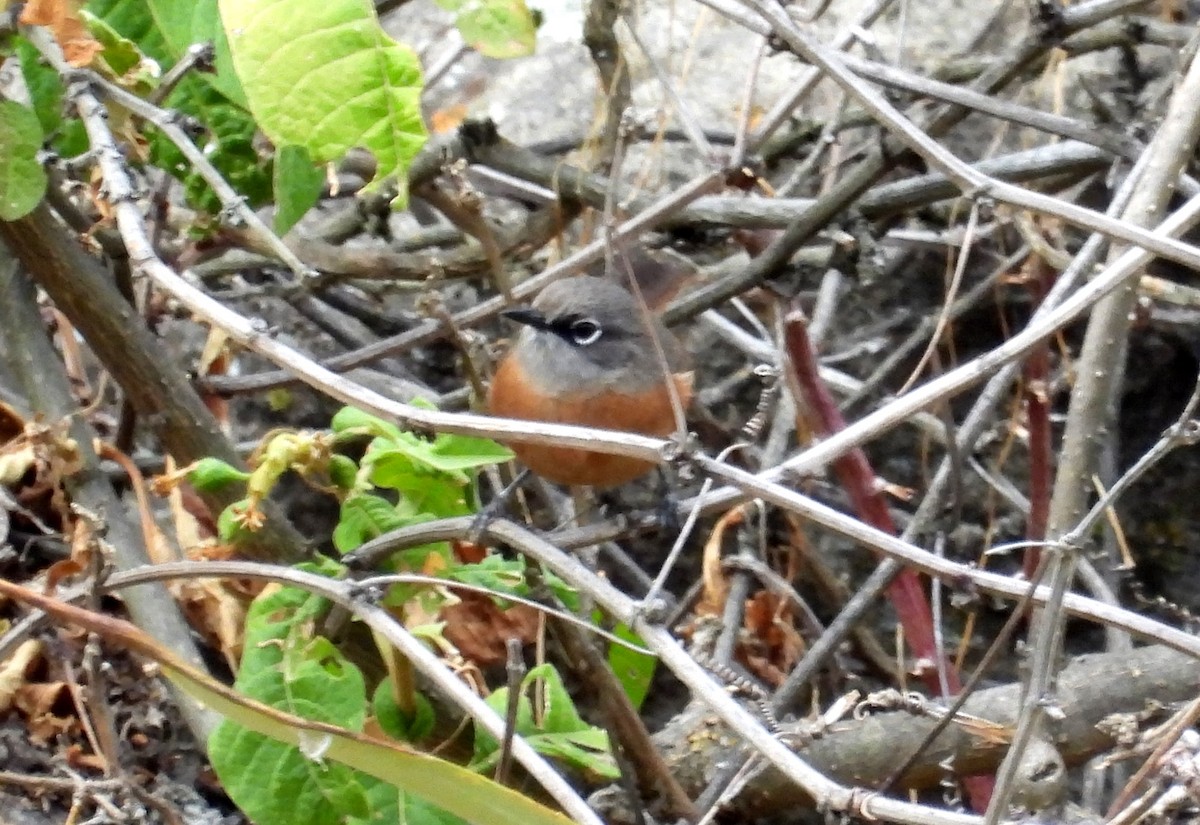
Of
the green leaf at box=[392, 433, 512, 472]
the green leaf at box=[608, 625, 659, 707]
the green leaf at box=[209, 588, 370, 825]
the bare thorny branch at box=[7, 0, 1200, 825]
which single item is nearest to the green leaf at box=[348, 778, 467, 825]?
the green leaf at box=[209, 588, 370, 825]

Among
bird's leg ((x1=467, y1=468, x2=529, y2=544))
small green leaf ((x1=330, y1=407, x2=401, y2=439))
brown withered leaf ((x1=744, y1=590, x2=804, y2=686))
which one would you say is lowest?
brown withered leaf ((x1=744, y1=590, x2=804, y2=686))

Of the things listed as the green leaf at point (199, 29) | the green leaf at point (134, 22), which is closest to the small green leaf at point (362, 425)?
the green leaf at point (199, 29)

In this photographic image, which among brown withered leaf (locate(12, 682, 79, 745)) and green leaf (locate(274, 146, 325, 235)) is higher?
green leaf (locate(274, 146, 325, 235))

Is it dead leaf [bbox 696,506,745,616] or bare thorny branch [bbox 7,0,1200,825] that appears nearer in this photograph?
bare thorny branch [bbox 7,0,1200,825]

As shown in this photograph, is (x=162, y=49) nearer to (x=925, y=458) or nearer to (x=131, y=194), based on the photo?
(x=131, y=194)

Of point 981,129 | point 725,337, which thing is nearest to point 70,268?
point 725,337

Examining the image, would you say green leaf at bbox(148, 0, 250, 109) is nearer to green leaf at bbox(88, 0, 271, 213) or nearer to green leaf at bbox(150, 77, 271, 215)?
green leaf at bbox(88, 0, 271, 213)

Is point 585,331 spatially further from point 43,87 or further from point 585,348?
point 43,87
